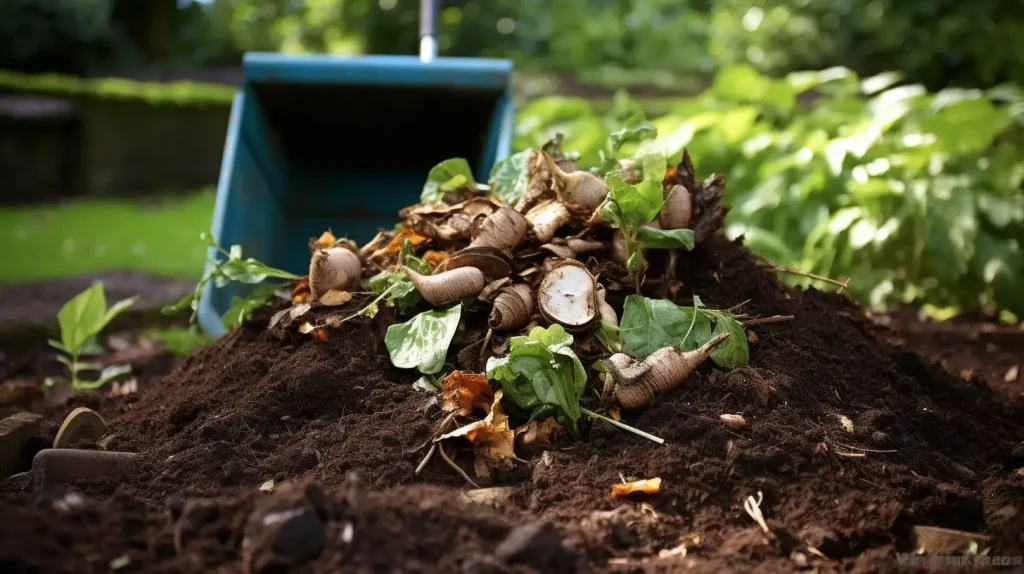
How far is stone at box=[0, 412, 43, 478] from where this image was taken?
5.51 feet

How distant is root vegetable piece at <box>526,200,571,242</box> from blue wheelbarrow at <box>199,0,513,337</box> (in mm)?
1101

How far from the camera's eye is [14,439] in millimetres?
1717

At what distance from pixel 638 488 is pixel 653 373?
0.28 metres

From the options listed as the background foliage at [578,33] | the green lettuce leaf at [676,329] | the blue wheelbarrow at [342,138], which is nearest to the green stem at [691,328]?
the green lettuce leaf at [676,329]

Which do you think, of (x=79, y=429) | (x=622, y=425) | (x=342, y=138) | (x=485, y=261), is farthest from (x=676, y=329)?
(x=342, y=138)

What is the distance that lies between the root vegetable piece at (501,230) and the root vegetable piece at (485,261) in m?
0.03

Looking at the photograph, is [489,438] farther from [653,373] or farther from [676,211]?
[676,211]

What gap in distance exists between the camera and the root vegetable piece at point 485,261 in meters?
1.79

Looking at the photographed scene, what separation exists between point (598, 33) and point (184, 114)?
5.36 m

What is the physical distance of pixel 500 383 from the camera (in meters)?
1.57

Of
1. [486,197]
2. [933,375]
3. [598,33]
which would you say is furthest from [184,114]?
[933,375]

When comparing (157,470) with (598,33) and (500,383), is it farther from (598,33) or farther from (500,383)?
(598,33)

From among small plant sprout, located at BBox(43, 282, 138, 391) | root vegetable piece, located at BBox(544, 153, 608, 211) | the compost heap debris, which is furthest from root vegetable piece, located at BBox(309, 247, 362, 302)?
small plant sprout, located at BBox(43, 282, 138, 391)

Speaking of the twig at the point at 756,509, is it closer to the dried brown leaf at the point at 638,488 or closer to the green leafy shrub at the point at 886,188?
the dried brown leaf at the point at 638,488
